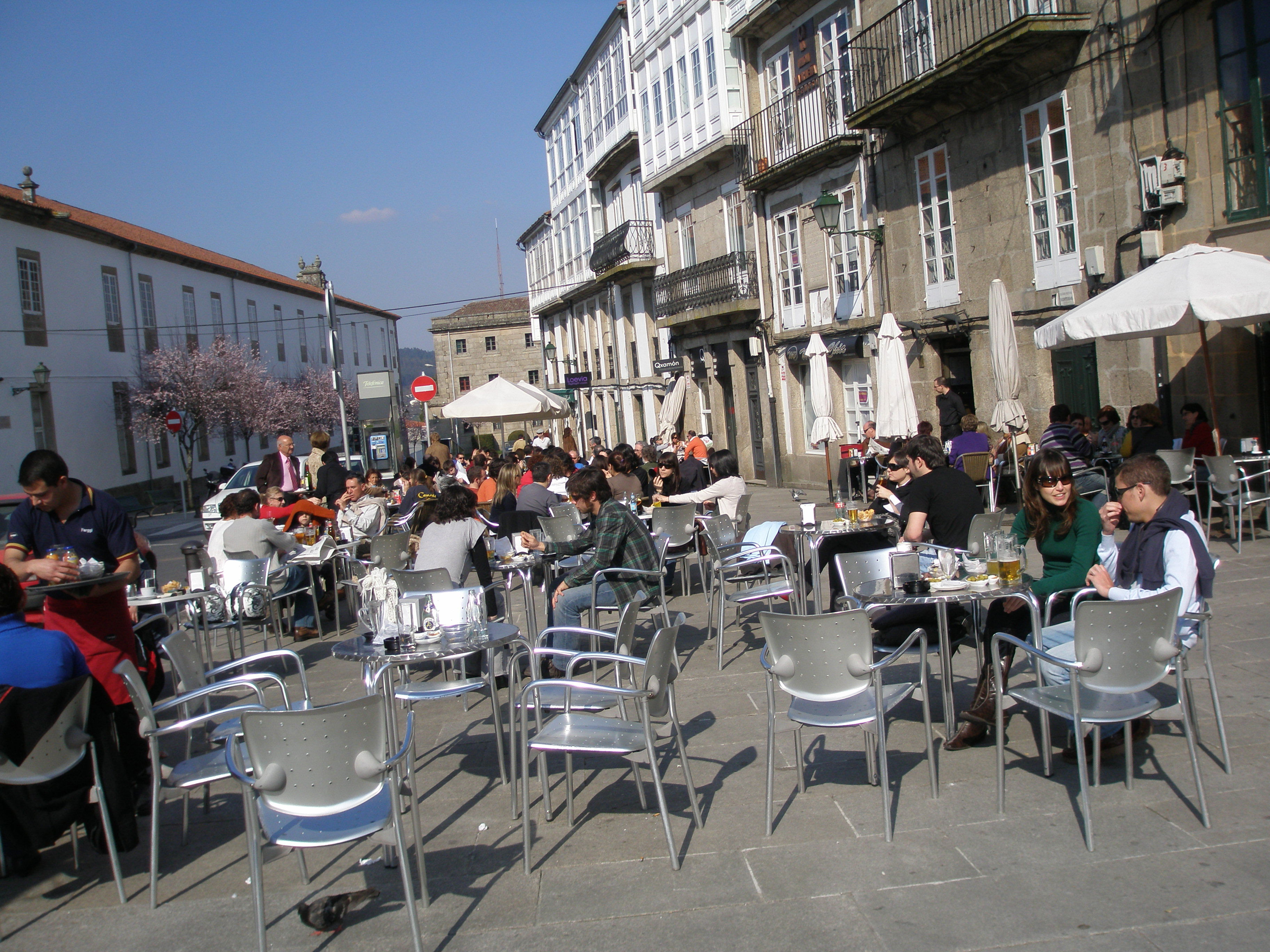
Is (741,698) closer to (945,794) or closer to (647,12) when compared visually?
(945,794)

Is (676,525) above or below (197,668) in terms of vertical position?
above

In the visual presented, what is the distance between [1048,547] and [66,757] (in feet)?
15.4

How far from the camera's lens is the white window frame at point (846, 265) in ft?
62.4

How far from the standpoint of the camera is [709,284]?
82.5 ft

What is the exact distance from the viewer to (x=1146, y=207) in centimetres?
1200

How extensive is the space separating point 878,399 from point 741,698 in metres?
8.87

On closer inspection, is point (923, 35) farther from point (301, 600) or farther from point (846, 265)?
point (301, 600)

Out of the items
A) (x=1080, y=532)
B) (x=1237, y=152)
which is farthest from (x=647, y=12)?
(x=1080, y=532)

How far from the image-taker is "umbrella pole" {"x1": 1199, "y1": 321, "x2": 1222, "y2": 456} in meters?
10.2

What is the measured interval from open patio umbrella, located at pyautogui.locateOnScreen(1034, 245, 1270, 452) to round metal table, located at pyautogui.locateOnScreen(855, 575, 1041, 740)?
524 centimetres

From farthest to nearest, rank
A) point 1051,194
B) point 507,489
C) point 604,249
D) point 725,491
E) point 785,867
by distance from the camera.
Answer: point 604,249 < point 1051,194 < point 507,489 < point 725,491 < point 785,867

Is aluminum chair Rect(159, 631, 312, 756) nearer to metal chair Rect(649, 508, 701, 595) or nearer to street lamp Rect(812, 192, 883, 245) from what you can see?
metal chair Rect(649, 508, 701, 595)

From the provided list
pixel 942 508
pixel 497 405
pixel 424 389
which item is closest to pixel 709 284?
pixel 424 389

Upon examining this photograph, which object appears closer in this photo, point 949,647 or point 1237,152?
point 949,647
